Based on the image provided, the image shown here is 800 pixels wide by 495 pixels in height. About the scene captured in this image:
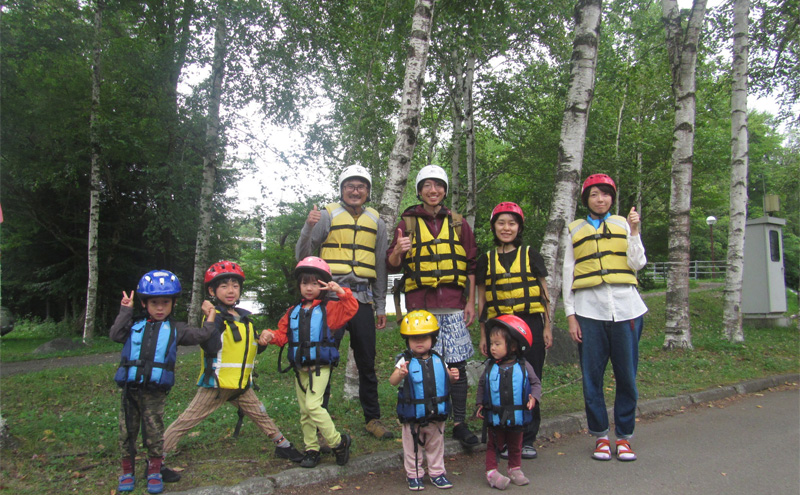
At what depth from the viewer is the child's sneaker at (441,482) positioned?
3.78 meters

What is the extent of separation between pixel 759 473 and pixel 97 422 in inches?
252

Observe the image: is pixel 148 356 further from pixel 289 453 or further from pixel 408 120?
pixel 408 120

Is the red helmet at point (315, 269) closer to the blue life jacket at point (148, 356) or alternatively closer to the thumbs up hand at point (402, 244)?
the thumbs up hand at point (402, 244)

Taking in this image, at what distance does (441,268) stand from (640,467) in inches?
93.0

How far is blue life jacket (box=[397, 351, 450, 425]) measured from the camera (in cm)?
372

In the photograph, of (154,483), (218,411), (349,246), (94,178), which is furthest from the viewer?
(94,178)

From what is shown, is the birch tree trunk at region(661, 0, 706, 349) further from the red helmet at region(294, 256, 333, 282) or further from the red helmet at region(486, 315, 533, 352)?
the red helmet at region(294, 256, 333, 282)

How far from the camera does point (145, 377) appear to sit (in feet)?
11.5

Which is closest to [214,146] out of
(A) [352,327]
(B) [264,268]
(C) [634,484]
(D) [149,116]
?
(D) [149,116]

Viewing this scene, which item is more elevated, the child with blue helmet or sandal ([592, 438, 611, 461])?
the child with blue helmet

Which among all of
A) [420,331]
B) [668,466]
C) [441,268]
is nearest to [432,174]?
[441,268]

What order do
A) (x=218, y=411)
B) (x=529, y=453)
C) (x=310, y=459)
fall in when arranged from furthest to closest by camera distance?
(x=218, y=411), (x=529, y=453), (x=310, y=459)

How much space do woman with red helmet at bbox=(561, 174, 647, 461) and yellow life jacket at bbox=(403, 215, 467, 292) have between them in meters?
1.10

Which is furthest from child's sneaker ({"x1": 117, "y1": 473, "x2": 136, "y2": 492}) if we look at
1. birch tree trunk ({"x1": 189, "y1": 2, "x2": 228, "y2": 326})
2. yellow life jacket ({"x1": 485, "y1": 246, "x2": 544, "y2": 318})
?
birch tree trunk ({"x1": 189, "y1": 2, "x2": 228, "y2": 326})
